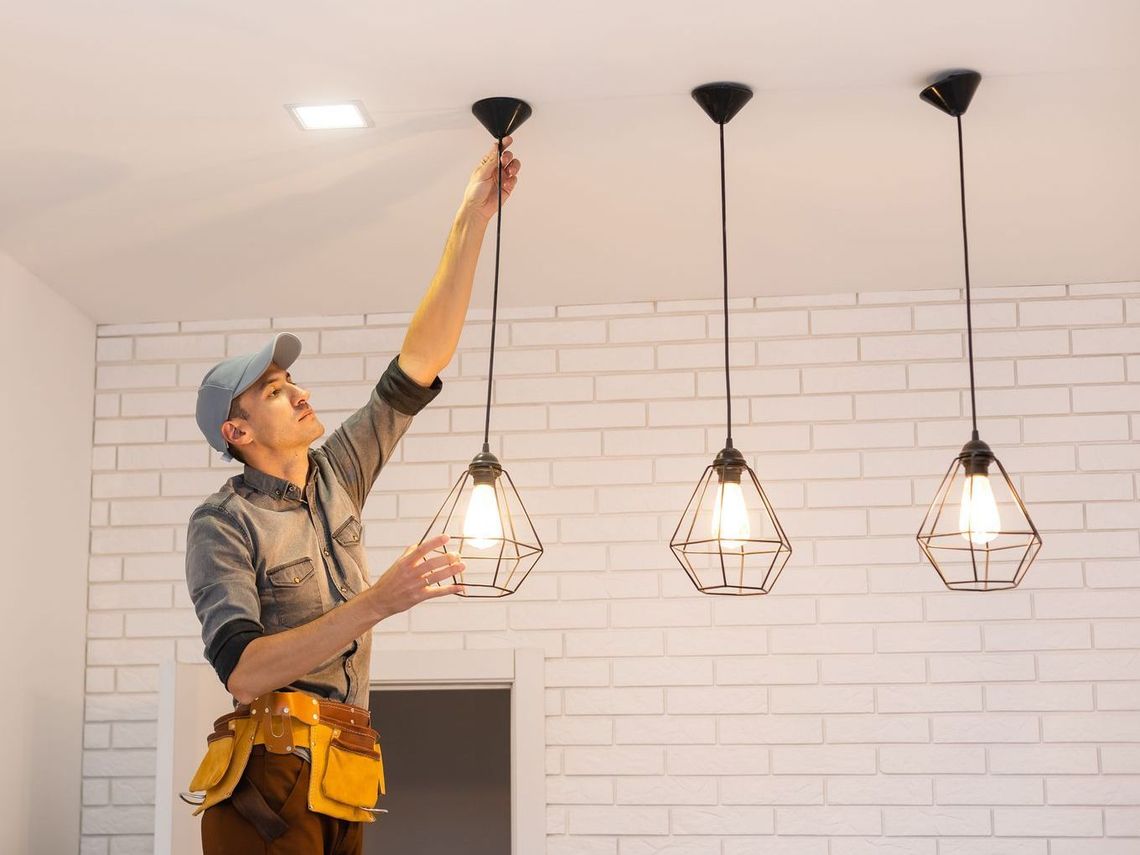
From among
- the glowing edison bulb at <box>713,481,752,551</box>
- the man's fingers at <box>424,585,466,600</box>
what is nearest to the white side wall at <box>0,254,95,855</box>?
the glowing edison bulb at <box>713,481,752,551</box>

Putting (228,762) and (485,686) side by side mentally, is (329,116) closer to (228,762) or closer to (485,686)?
(228,762)

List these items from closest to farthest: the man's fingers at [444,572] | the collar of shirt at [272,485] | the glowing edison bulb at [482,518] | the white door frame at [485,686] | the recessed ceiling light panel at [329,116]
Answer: the man's fingers at [444,572]
the collar of shirt at [272,485]
the glowing edison bulb at [482,518]
the recessed ceiling light panel at [329,116]
the white door frame at [485,686]

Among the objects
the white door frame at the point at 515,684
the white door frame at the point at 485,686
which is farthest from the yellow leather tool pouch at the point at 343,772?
the white door frame at the point at 515,684

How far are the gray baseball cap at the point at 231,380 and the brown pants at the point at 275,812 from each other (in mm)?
561

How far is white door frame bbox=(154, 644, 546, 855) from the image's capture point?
12.4 feet

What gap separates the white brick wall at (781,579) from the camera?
393 cm

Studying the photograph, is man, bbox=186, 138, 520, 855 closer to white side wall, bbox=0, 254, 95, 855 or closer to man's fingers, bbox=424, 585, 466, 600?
man's fingers, bbox=424, 585, 466, 600

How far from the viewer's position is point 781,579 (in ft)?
13.3

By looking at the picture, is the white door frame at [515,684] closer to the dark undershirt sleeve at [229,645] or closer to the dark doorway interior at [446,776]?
the dark doorway interior at [446,776]

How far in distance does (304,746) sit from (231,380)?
655mm

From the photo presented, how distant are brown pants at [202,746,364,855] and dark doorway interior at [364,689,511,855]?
134 inches

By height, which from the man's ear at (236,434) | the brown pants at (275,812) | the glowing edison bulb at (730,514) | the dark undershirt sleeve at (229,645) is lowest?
the brown pants at (275,812)

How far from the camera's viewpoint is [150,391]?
441 centimetres

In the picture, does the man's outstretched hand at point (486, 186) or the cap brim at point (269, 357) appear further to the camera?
the man's outstretched hand at point (486, 186)
